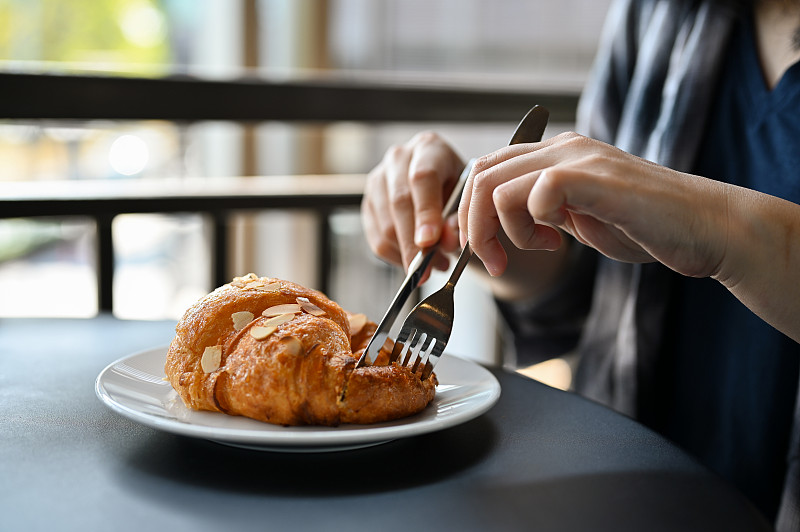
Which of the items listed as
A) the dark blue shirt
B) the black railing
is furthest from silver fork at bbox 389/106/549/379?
the black railing

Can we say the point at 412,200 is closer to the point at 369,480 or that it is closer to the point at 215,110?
the point at 369,480

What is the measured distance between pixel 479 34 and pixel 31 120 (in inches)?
98.1

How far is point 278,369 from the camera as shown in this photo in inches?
20.6

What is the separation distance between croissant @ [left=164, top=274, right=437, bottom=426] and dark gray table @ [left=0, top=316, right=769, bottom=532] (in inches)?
1.1

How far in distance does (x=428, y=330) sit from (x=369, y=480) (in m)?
0.18

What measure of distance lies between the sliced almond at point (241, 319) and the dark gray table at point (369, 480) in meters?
0.09

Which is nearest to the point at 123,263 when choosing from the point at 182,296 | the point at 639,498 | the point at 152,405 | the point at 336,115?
the point at 182,296

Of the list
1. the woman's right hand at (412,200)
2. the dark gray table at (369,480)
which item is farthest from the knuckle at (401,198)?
the dark gray table at (369,480)

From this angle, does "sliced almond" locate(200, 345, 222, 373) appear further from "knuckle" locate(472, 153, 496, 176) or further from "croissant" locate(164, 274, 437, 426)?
"knuckle" locate(472, 153, 496, 176)

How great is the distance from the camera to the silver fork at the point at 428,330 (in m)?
0.61

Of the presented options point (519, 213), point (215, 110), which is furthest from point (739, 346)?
point (215, 110)

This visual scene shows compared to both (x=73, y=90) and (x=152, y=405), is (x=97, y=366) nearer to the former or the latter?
(x=152, y=405)

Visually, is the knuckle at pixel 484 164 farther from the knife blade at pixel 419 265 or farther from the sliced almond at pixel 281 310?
the sliced almond at pixel 281 310

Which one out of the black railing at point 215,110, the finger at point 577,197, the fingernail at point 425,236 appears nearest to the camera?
the finger at point 577,197
